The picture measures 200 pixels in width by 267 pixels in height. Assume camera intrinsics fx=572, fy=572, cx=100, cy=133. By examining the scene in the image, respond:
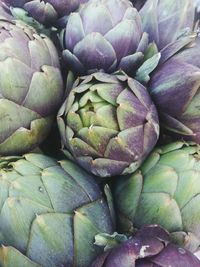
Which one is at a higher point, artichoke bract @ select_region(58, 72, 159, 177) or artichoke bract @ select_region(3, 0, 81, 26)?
artichoke bract @ select_region(3, 0, 81, 26)

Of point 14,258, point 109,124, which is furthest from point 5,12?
point 14,258

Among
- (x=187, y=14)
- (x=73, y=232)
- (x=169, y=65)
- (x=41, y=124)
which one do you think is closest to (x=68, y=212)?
(x=73, y=232)

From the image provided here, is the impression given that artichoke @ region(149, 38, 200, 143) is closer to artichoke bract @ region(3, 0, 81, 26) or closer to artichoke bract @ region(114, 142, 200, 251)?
artichoke bract @ region(114, 142, 200, 251)

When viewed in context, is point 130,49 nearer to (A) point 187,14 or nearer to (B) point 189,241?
(A) point 187,14

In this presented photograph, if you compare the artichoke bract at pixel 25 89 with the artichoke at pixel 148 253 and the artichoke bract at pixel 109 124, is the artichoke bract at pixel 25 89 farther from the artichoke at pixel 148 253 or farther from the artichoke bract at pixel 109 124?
the artichoke at pixel 148 253

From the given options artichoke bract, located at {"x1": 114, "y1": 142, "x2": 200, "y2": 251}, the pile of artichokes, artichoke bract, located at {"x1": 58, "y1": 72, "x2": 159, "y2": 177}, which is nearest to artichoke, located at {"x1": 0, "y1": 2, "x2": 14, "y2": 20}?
the pile of artichokes

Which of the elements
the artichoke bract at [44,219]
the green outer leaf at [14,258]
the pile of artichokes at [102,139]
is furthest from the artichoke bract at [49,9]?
the green outer leaf at [14,258]
